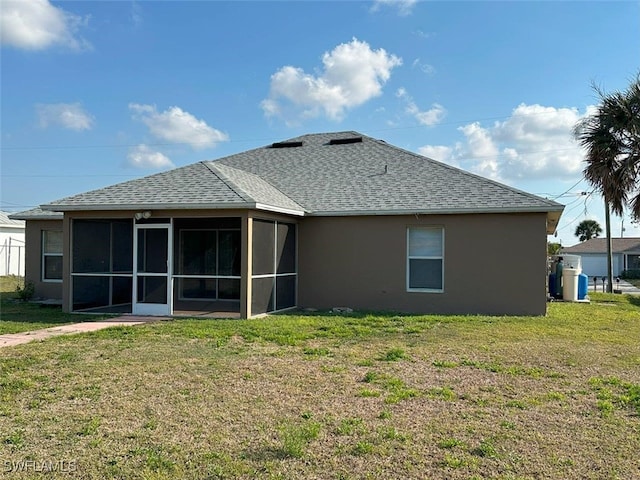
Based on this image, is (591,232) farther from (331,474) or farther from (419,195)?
(331,474)

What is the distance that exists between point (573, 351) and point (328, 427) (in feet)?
17.3

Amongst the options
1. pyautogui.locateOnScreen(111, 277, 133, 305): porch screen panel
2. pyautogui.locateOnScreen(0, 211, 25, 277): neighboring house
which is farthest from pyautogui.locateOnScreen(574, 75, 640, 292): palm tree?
pyautogui.locateOnScreen(0, 211, 25, 277): neighboring house

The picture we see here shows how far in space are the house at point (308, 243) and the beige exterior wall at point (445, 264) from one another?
0.09 feet

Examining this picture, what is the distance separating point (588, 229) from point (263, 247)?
57.5 m

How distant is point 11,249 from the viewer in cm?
3206

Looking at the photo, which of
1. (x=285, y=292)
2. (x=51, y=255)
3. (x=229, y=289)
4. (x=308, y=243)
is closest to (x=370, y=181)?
(x=308, y=243)

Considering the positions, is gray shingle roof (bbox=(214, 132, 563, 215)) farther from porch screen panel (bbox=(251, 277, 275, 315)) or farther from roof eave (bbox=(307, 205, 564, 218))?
porch screen panel (bbox=(251, 277, 275, 315))

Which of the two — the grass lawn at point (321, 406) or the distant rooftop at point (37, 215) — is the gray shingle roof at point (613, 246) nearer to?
the grass lawn at point (321, 406)

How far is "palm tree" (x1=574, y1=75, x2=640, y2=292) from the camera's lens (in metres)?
15.8

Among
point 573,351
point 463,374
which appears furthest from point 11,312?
point 573,351

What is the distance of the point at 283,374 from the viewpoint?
6.98 meters

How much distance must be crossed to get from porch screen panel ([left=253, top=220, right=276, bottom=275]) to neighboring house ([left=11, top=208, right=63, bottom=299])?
25.8 ft

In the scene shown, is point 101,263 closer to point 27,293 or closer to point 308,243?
point 27,293

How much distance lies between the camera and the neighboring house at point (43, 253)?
1717 cm
